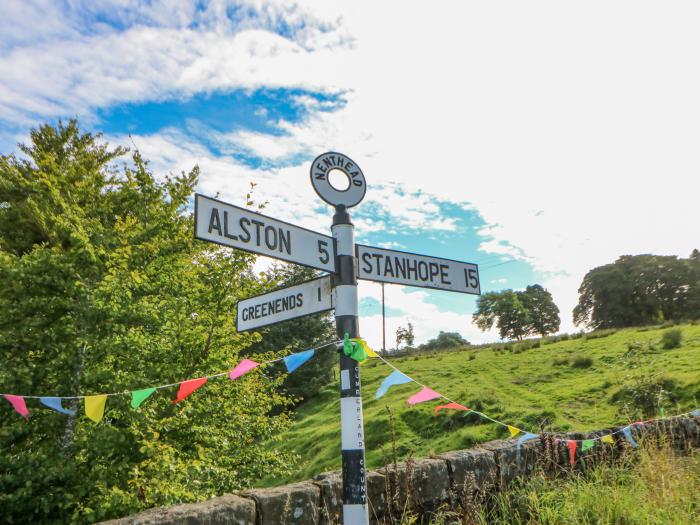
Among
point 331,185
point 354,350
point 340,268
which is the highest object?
point 331,185

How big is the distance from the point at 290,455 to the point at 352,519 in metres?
8.21

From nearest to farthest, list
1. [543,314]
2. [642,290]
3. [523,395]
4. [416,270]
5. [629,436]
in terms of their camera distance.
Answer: [416,270], [629,436], [523,395], [642,290], [543,314]

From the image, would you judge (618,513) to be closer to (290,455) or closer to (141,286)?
(141,286)

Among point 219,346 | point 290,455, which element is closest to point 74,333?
point 219,346

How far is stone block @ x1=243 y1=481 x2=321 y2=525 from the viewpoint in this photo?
8.78ft

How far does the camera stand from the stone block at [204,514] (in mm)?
2396

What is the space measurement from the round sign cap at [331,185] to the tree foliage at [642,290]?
Answer: 169 feet

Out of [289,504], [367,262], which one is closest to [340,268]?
[367,262]

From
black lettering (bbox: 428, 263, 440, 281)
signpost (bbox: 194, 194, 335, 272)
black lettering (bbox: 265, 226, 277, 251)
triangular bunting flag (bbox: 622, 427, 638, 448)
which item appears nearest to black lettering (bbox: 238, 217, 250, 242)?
signpost (bbox: 194, 194, 335, 272)

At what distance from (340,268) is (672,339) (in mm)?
23222

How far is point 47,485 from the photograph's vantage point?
245 inches

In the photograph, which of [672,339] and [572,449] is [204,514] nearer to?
[572,449]

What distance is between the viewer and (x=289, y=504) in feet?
9.20

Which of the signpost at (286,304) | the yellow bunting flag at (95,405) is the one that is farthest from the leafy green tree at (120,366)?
the signpost at (286,304)
